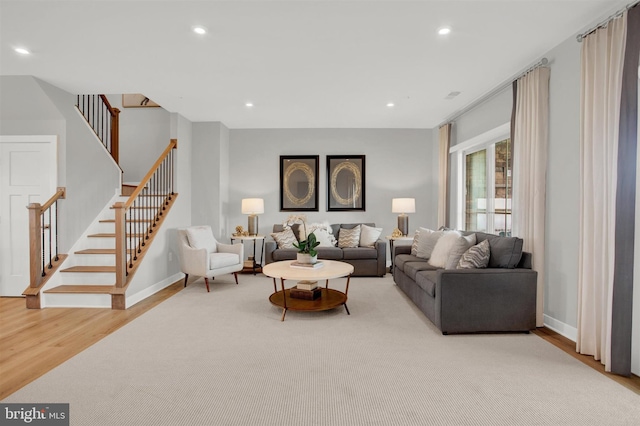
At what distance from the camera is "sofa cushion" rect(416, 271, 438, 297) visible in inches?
133

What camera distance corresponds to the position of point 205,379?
233cm

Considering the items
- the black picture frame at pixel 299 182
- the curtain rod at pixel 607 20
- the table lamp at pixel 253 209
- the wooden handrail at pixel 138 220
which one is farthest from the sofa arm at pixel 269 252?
the curtain rod at pixel 607 20

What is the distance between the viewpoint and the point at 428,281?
3.52m

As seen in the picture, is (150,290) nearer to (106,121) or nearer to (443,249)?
(106,121)

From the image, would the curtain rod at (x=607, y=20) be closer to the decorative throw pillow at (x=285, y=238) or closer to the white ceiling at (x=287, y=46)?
the white ceiling at (x=287, y=46)

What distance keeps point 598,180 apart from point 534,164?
0.85 m

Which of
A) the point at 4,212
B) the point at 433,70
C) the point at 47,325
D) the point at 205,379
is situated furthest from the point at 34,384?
the point at 433,70

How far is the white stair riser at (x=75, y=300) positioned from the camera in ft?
13.2

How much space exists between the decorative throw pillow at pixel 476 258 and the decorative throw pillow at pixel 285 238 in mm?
3150

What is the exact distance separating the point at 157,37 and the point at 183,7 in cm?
61

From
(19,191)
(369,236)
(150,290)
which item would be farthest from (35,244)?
(369,236)

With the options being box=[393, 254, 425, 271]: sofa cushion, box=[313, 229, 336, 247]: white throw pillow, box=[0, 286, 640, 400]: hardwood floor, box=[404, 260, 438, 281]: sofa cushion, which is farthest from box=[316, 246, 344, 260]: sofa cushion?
box=[0, 286, 640, 400]: hardwood floor

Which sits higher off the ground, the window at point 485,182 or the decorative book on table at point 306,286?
the window at point 485,182

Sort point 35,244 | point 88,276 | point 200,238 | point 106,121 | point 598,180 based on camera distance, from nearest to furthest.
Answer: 1. point 598,180
2. point 35,244
3. point 88,276
4. point 200,238
5. point 106,121
